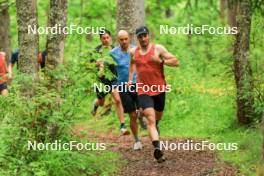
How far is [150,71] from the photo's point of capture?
10688mm

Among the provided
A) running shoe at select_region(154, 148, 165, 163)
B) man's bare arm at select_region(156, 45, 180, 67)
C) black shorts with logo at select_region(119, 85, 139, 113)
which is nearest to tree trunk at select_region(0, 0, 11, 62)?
black shorts with logo at select_region(119, 85, 139, 113)

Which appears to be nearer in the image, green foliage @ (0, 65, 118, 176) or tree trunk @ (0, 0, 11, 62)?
green foliage @ (0, 65, 118, 176)

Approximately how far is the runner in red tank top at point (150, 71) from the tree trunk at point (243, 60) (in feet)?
6.54

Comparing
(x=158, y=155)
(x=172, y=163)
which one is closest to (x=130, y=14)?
(x=172, y=163)

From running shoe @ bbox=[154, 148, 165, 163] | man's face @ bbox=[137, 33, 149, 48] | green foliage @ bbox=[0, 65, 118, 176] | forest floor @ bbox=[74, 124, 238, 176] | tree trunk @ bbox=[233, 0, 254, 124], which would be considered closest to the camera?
green foliage @ bbox=[0, 65, 118, 176]

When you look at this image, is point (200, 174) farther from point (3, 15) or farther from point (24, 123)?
point (3, 15)

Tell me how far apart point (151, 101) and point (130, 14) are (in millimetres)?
4125

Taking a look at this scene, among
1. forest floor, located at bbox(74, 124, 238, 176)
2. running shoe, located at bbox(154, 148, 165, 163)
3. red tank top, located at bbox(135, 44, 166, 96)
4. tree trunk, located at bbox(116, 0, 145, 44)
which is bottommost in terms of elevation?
forest floor, located at bbox(74, 124, 238, 176)

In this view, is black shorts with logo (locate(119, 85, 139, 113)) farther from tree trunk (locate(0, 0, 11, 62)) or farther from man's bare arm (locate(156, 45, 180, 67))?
tree trunk (locate(0, 0, 11, 62))

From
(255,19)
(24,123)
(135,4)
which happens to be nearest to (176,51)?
(135,4)

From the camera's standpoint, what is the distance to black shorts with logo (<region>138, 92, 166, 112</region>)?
10688mm

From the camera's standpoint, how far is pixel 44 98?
370 inches

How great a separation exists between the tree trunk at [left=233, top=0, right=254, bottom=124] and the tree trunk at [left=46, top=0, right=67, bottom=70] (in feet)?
11.6

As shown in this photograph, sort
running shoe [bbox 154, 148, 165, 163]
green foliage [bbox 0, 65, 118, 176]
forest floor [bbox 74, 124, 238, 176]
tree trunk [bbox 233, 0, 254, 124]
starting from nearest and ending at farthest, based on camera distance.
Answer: green foliage [bbox 0, 65, 118, 176] < forest floor [bbox 74, 124, 238, 176] < running shoe [bbox 154, 148, 165, 163] < tree trunk [bbox 233, 0, 254, 124]
